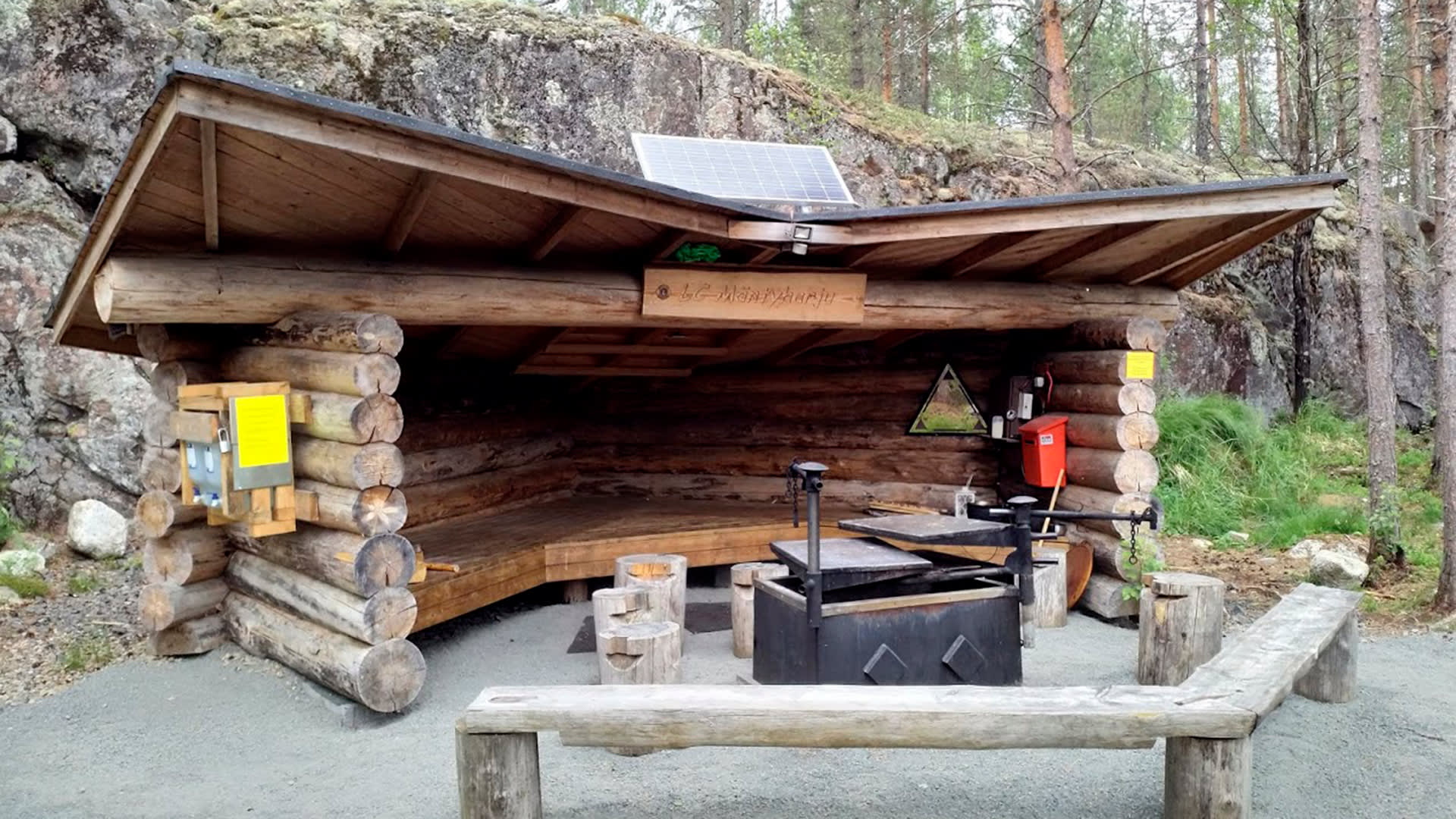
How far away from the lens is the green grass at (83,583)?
7627 mm

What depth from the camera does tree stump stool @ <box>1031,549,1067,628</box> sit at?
669 centimetres

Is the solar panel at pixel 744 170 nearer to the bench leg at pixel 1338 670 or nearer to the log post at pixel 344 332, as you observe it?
the log post at pixel 344 332

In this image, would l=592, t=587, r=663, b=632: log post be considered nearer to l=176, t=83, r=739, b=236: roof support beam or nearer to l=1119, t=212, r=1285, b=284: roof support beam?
l=176, t=83, r=739, b=236: roof support beam

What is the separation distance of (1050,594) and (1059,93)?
655 cm

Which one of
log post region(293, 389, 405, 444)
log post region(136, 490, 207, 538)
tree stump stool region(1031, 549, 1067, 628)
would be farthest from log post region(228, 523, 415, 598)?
tree stump stool region(1031, 549, 1067, 628)

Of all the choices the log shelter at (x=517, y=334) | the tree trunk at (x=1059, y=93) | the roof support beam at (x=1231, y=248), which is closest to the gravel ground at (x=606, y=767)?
the log shelter at (x=517, y=334)

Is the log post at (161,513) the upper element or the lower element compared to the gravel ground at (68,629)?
upper

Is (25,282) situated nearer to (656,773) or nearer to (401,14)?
(401,14)

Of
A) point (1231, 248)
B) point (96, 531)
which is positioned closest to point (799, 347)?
point (1231, 248)

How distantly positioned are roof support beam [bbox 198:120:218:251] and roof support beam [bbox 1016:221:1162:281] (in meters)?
4.89

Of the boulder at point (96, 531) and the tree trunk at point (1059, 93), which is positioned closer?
the boulder at point (96, 531)

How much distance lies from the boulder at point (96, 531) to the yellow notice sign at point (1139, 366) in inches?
339

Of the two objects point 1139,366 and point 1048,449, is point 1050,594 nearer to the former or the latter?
point 1048,449

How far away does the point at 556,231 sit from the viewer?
5223mm
